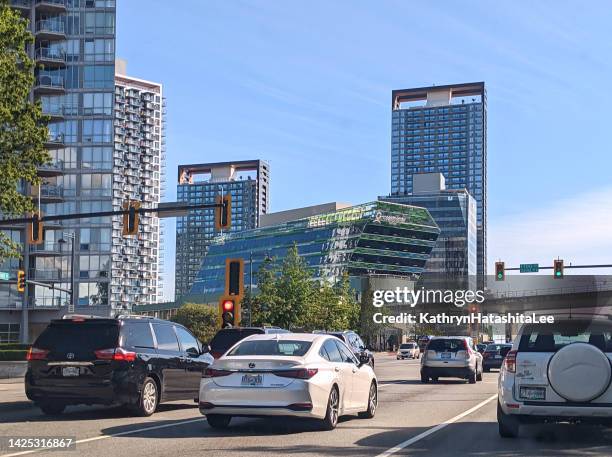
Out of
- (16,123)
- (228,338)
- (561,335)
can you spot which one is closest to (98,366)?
(561,335)

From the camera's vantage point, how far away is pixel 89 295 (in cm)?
9562

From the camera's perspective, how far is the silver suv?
Result: 31391mm

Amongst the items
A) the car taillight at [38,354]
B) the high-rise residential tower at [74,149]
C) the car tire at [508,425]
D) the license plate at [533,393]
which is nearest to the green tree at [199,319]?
the high-rise residential tower at [74,149]

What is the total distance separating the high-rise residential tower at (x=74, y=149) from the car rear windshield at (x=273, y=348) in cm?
7934

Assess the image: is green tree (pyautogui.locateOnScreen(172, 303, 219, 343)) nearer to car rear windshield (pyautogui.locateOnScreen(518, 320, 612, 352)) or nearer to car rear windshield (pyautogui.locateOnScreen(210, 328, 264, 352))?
car rear windshield (pyautogui.locateOnScreen(210, 328, 264, 352))

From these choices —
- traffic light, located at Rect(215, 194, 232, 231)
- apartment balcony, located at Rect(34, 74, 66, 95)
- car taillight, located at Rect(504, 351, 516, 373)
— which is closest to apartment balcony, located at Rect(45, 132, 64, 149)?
apartment balcony, located at Rect(34, 74, 66, 95)

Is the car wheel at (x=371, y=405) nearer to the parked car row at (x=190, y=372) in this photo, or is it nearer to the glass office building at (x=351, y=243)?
the parked car row at (x=190, y=372)

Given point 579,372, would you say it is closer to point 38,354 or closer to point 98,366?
point 98,366

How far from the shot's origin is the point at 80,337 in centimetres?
1642

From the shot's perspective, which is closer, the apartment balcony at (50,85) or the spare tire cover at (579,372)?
the spare tire cover at (579,372)

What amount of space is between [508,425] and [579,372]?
1.46m

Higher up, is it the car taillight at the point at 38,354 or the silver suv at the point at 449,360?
the car taillight at the point at 38,354

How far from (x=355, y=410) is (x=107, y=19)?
87.1 meters

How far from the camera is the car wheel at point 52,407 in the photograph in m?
16.2
